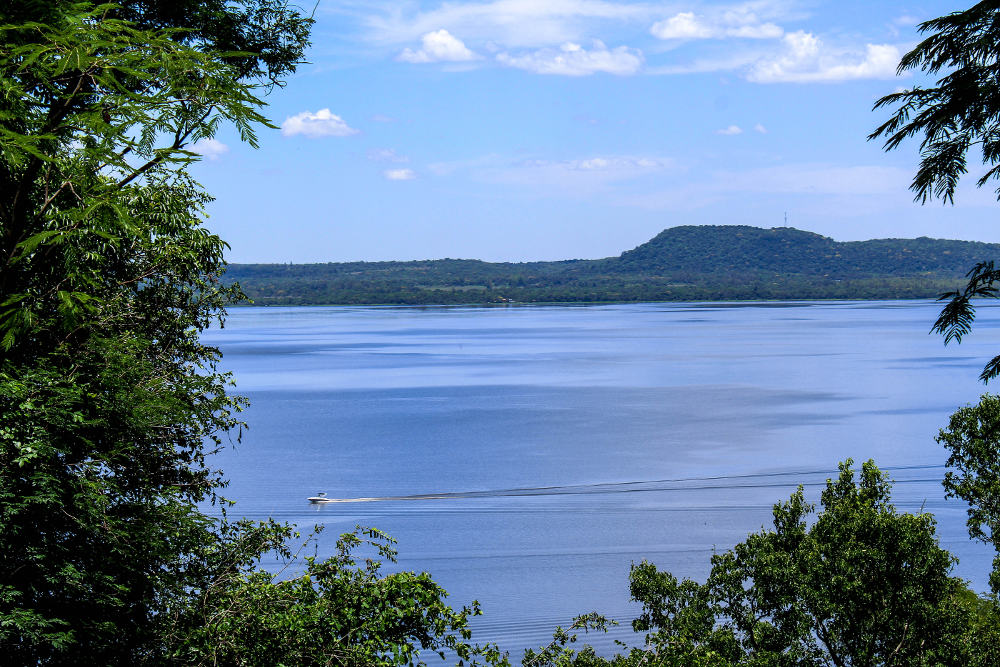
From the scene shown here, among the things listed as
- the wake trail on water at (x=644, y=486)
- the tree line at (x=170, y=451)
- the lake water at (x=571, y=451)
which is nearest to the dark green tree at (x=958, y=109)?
the tree line at (x=170, y=451)

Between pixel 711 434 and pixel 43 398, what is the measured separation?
164ft

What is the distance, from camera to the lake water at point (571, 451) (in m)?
30.5

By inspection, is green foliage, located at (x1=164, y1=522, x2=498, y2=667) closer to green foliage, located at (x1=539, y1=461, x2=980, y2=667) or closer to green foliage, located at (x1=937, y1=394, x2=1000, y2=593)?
green foliage, located at (x1=539, y1=461, x2=980, y2=667)

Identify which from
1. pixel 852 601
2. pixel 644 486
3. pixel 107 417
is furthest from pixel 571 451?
pixel 107 417

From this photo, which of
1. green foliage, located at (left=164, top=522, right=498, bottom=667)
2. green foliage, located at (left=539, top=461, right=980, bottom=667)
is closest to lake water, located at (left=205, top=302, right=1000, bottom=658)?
green foliage, located at (left=539, top=461, right=980, bottom=667)

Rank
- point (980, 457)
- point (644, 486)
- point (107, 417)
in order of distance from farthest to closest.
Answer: point (644, 486)
point (980, 457)
point (107, 417)

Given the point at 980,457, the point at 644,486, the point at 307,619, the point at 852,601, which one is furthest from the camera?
the point at 644,486

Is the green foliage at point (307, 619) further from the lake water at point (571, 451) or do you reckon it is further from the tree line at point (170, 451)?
the lake water at point (571, 451)

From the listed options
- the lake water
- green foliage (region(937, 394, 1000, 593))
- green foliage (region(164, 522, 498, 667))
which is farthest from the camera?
the lake water

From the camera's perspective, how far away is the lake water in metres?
30.5

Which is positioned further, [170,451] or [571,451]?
[571,451]

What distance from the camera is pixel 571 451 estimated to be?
4934 centimetres

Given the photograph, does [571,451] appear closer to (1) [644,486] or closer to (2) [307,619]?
(1) [644,486]

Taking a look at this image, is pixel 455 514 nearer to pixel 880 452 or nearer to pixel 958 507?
pixel 958 507
